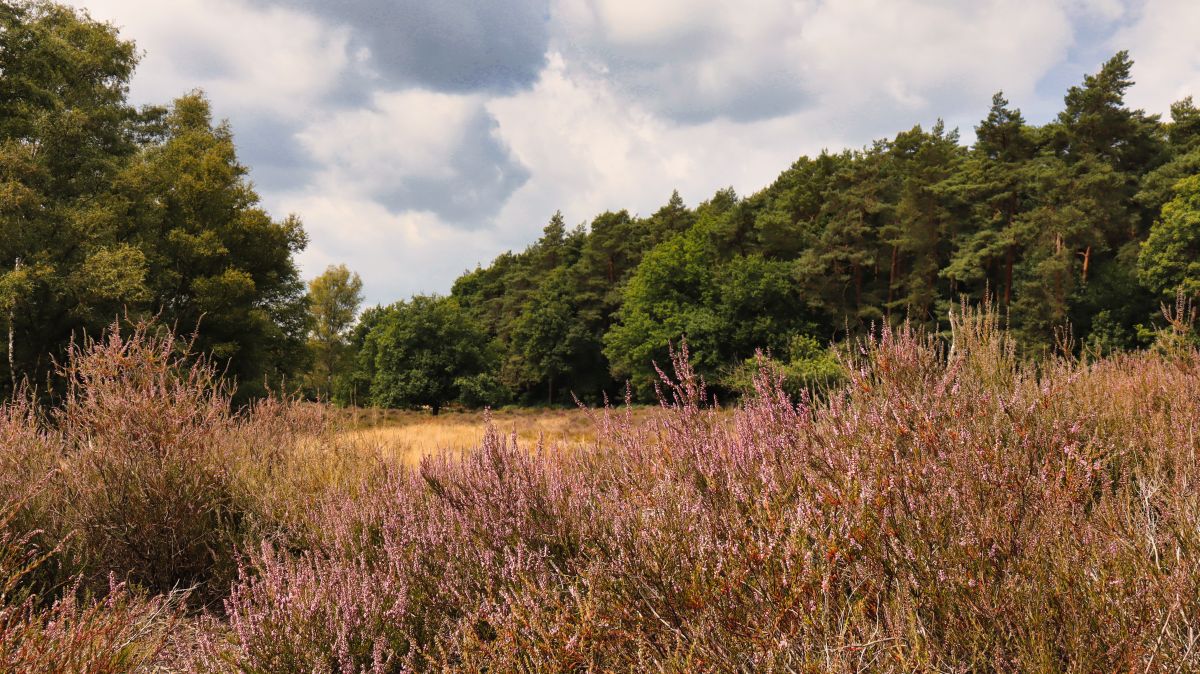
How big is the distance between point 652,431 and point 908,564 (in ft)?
7.67

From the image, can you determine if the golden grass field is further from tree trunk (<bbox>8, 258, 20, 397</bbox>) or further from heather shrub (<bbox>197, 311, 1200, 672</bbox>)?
tree trunk (<bbox>8, 258, 20, 397</bbox>)

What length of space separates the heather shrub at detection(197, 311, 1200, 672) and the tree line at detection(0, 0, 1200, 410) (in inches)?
218

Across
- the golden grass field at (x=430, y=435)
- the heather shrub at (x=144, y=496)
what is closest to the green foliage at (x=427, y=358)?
the golden grass field at (x=430, y=435)

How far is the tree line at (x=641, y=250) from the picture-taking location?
16141 mm

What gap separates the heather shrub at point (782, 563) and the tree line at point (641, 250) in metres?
5.53

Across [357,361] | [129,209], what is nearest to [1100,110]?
[129,209]

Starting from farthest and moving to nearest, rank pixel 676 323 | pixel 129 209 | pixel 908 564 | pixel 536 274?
pixel 536 274
pixel 676 323
pixel 129 209
pixel 908 564

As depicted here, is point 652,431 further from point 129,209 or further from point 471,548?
point 129,209

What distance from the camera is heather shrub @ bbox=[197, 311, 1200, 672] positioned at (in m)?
1.84

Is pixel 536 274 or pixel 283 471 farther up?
pixel 536 274

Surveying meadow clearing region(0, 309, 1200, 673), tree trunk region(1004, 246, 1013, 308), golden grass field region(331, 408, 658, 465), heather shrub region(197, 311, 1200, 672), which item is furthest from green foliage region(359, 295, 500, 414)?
heather shrub region(197, 311, 1200, 672)

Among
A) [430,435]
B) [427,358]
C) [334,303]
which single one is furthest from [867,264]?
[334,303]

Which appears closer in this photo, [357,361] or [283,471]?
[283,471]

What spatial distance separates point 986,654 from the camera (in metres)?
1.89
